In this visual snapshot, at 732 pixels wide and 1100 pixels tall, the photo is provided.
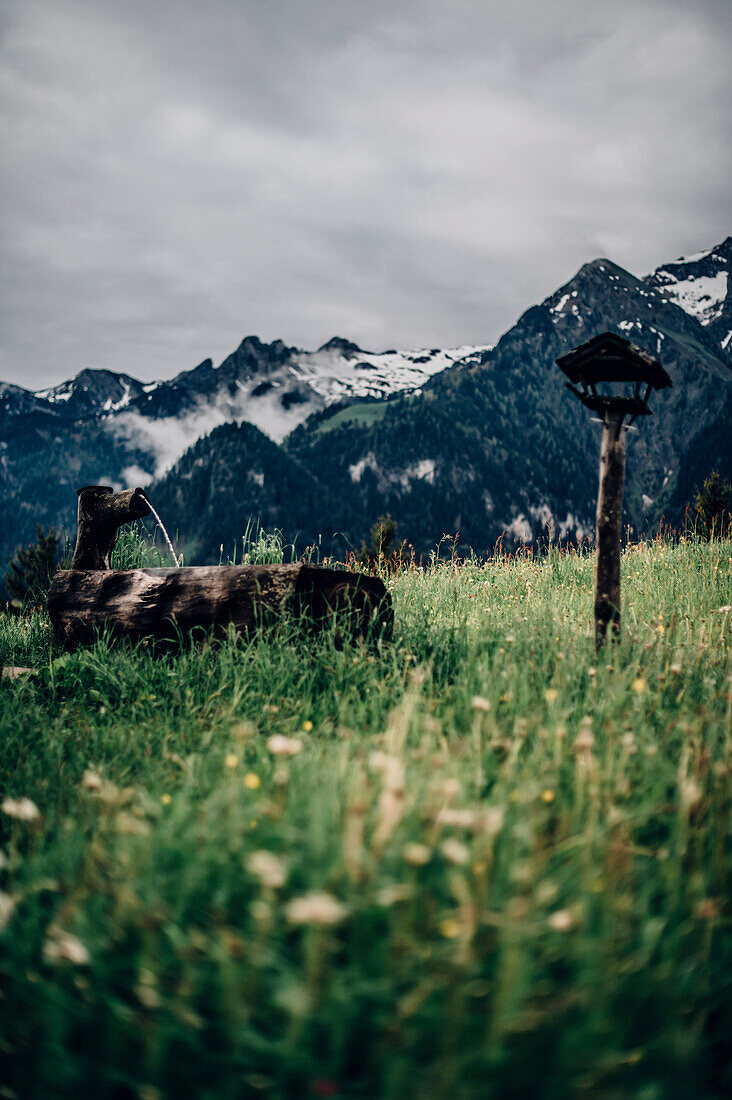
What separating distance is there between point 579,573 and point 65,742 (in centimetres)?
752

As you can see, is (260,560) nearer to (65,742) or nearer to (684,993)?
(65,742)

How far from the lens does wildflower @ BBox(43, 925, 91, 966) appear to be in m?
1.54

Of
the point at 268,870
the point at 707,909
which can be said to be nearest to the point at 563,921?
the point at 707,909

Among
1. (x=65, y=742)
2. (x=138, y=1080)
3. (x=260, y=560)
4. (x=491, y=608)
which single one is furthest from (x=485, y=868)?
(x=260, y=560)

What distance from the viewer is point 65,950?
158 centimetres

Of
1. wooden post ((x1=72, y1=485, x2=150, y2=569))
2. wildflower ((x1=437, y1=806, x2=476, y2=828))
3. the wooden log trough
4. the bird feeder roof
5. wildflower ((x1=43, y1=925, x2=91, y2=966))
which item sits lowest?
wildflower ((x1=43, y1=925, x2=91, y2=966))

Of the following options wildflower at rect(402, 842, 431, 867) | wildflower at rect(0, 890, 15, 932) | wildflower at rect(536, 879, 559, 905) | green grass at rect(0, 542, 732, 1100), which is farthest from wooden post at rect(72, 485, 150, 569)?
wildflower at rect(536, 879, 559, 905)

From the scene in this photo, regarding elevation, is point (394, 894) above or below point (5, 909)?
above

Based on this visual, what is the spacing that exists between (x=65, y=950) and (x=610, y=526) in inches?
185

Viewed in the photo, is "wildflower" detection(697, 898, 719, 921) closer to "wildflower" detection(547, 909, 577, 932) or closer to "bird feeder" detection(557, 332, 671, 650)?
"wildflower" detection(547, 909, 577, 932)

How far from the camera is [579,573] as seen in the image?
29.5 ft

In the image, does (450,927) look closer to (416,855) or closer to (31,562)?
(416,855)

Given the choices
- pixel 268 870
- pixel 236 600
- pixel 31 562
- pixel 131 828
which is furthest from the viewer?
pixel 31 562

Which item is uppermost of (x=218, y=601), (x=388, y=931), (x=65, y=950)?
(x=218, y=601)
